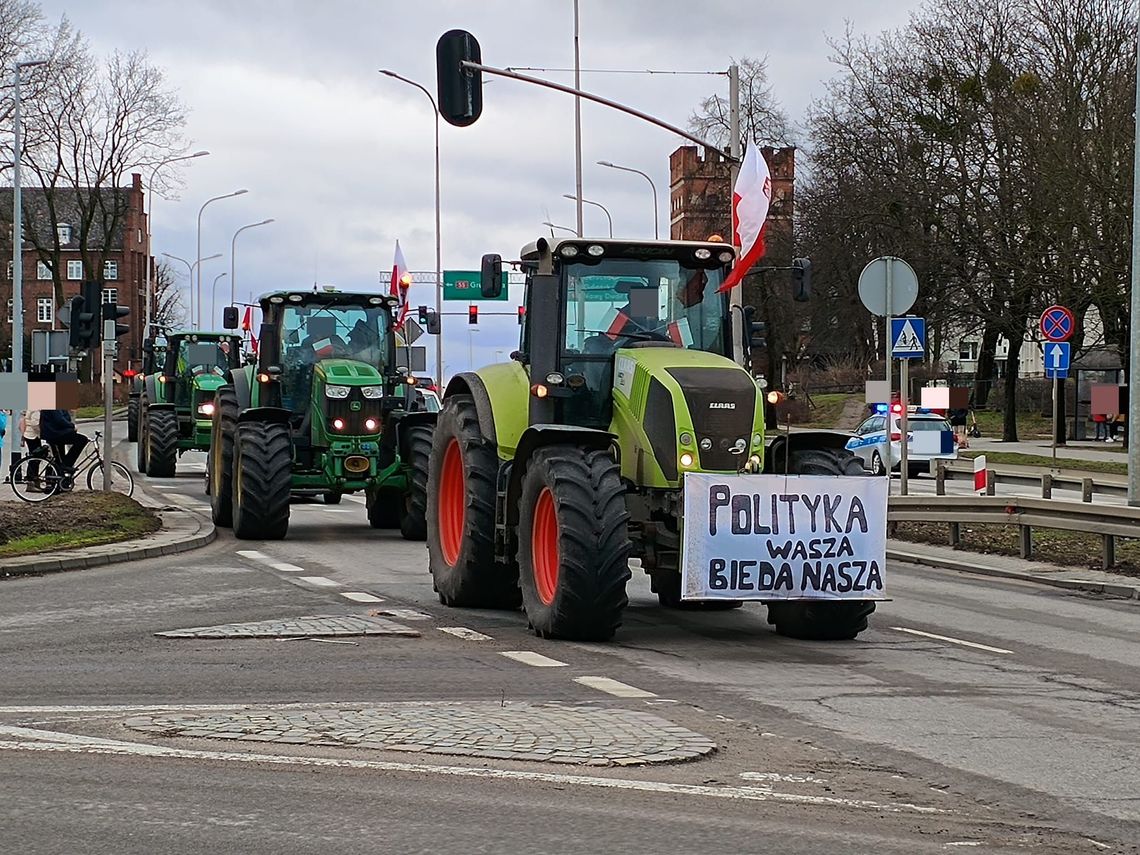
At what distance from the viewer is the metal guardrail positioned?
17.2 meters

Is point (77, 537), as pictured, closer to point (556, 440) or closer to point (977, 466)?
point (556, 440)

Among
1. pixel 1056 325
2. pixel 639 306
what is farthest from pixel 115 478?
pixel 639 306

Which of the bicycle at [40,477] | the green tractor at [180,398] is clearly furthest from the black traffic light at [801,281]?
the green tractor at [180,398]

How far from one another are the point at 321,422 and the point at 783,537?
10.4m

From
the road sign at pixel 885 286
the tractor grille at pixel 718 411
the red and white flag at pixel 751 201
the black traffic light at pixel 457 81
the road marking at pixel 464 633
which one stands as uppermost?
the black traffic light at pixel 457 81

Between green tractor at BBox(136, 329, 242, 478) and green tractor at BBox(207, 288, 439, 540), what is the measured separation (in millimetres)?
12390

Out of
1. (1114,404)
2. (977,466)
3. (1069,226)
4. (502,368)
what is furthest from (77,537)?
(1114,404)

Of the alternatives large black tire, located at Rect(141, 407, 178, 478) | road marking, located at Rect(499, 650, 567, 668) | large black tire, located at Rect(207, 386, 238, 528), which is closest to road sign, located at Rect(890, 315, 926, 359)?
large black tire, located at Rect(207, 386, 238, 528)

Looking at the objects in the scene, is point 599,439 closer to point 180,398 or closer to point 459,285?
point 180,398

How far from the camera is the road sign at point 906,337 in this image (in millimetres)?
22141

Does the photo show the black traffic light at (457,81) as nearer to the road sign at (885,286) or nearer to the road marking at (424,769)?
the road sign at (885,286)

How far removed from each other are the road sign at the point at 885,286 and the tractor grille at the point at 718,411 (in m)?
10.2

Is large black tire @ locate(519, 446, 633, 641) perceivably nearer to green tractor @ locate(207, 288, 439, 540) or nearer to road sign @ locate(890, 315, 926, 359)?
green tractor @ locate(207, 288, 439, 540)

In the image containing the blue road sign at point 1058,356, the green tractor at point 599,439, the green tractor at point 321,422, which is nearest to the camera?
the green tractor at point 599,439
